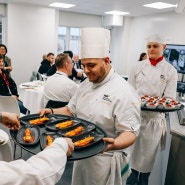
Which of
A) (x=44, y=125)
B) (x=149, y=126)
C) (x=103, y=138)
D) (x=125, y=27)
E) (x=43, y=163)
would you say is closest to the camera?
(x=43, y=163)

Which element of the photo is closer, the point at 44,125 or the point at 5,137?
the point at 44,125

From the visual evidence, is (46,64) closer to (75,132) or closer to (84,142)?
(75,132)

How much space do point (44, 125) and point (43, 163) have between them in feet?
2.26

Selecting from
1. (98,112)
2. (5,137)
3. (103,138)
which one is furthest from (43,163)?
(5,137)

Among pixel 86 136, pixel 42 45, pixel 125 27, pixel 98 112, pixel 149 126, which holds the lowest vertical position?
pixel 149 126

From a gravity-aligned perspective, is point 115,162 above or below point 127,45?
below

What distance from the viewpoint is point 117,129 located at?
135cm

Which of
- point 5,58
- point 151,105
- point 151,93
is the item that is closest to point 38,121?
point 151,105

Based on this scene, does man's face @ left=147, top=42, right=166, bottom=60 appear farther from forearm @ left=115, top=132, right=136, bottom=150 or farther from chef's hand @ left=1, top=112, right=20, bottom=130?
chef's hand @ left=1, top=112, right=20, bottom=130

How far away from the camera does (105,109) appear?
135 cm

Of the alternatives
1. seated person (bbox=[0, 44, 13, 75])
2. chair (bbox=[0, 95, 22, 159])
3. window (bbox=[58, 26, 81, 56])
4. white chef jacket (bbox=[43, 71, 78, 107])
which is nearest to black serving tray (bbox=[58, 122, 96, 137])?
white chef jacket (bbox=[43, 71, 78, 107])

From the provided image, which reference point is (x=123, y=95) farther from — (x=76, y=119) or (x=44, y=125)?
(x=44, y=125)

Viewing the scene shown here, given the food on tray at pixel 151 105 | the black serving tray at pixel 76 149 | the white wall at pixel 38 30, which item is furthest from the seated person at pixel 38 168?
the white wall at pixel 38 30

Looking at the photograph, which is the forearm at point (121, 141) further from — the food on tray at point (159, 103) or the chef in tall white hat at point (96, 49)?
the food on tray at point (159, 103)
